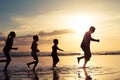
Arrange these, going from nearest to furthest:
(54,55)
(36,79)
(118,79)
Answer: (118,79)
(36,79)
(54,55)

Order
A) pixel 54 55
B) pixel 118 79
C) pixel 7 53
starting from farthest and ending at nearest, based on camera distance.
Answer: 1. pixel 54 55
2. pixel 7 53
3. pixel 118 79

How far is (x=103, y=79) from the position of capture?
13.7 meters

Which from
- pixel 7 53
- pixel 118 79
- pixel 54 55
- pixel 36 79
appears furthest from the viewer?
pixel 54 55

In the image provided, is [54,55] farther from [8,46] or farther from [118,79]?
[118,79]

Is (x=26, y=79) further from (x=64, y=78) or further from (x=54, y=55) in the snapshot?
(x=54, y=55)

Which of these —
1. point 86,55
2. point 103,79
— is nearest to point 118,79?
point 103,79

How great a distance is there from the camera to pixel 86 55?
779 inches

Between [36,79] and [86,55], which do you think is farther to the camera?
[86,55]

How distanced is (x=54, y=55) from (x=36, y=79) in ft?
27.7

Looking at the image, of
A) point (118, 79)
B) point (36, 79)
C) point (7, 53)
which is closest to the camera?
point (118, 79)

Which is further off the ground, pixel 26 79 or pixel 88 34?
pixel 88 34

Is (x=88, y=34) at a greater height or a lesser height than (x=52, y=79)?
greater

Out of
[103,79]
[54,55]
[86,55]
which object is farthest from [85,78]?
[54,55]

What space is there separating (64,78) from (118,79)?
8.04 ft
